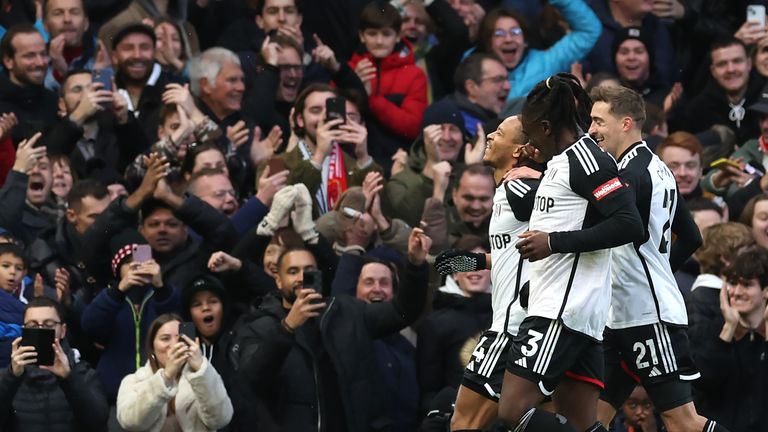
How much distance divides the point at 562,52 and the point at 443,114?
214 centimetres

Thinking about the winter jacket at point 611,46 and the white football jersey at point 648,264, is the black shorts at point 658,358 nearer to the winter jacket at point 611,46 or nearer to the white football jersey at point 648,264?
the white football jersey at point 648,264

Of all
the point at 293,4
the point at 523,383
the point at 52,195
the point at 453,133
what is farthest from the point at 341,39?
the point at 523,383

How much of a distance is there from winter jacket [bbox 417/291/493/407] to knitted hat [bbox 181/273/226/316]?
145 cm

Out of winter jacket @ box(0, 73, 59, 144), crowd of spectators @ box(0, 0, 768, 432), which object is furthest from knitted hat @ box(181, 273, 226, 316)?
winter jacket @ box(0, 73, 59, 144)

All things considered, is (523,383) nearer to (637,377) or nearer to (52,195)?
(637,377)

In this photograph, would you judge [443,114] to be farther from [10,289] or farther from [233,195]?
[10,289]

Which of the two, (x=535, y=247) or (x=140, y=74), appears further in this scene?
(x=140, y=74)

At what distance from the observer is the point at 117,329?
1356cm

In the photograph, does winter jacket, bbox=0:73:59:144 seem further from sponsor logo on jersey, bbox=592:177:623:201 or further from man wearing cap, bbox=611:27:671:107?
sponsor logo on jersey, bbox=592:177:623:201

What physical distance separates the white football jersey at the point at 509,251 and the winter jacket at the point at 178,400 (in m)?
2.78

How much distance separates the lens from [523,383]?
9.84 metres

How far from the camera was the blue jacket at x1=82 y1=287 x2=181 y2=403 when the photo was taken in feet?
44.2

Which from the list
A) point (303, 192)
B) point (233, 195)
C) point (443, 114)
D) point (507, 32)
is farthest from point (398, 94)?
point (303, 192)

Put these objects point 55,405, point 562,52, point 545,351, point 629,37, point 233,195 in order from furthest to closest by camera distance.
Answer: point 562,52 → point 629,37 → point 233,195 → point 55,405 → point 545,351
